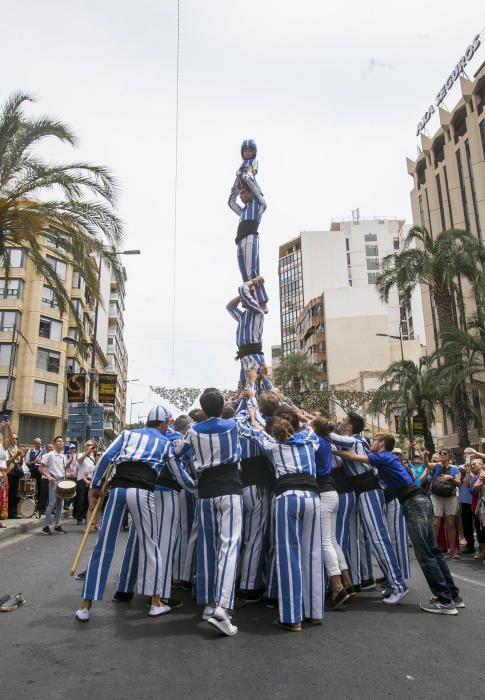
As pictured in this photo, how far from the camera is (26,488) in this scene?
14672 millimetres

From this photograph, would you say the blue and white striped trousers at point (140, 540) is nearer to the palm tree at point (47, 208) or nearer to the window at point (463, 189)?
the palm tree at point (47, 208)

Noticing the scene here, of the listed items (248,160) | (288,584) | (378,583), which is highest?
(248,160)

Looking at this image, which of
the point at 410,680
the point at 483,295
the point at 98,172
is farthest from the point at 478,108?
the point at 410,680

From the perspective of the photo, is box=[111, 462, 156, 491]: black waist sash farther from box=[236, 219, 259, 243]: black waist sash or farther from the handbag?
the handbag

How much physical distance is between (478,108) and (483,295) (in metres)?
25.7

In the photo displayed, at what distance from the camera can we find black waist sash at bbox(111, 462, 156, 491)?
5.49 m

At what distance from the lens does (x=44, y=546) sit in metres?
10.5

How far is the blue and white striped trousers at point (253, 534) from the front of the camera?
6.21 meters

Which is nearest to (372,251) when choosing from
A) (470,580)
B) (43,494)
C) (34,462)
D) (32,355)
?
(32,355)

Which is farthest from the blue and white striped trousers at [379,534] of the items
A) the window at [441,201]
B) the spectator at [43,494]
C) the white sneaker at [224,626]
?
the window at [441,201]

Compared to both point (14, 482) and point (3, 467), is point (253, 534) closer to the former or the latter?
point (3, 467)

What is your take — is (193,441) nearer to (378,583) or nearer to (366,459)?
(366,459)

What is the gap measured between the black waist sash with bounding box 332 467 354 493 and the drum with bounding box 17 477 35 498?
33.6 feet

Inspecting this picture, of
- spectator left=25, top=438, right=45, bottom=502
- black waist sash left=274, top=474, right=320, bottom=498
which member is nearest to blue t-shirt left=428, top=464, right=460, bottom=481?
black waist sash left=274, top=474, right=320, bottom=498
